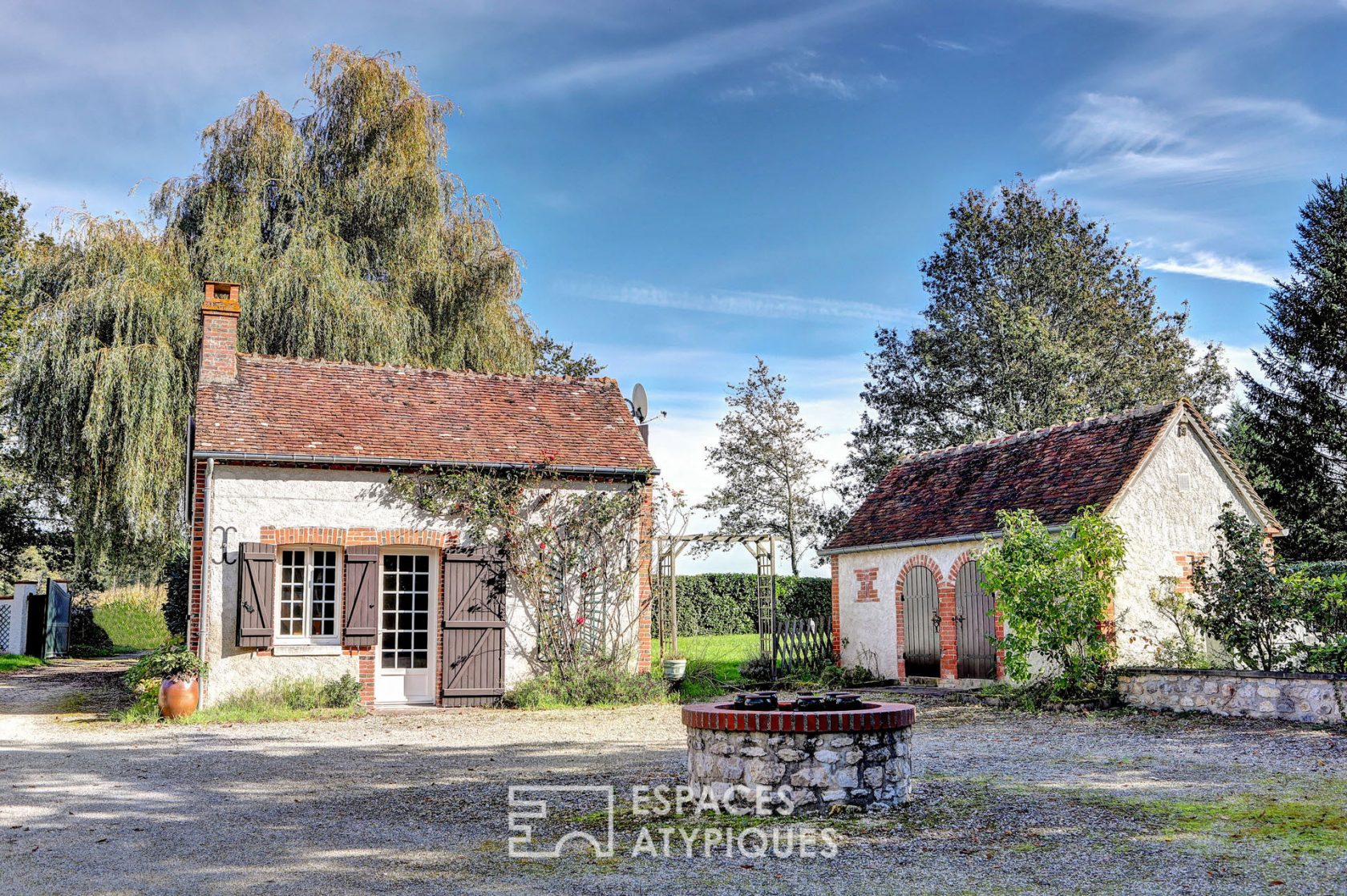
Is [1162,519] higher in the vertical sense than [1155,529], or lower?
higher

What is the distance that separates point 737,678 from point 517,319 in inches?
379

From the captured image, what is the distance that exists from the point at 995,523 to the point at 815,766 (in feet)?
32.5

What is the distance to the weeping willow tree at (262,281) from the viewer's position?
1830 cm

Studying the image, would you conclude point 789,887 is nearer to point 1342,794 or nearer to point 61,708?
point 1342,794

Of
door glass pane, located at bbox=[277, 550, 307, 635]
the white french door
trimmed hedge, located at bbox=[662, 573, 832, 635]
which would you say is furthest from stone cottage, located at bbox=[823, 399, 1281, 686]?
A: trimmed hedge, located at bbox=[662, 573, 832, 635]

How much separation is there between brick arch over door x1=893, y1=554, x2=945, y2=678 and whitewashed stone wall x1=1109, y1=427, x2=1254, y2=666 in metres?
2.93

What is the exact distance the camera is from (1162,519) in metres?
15.2

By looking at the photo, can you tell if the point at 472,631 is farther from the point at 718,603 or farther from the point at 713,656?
the point at 718,603

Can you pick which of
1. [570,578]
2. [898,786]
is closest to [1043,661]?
[570,578]

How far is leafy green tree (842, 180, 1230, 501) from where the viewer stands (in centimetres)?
2902

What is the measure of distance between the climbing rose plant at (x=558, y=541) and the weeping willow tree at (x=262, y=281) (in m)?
7.27

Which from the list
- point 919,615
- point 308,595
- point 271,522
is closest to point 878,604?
point 919,615

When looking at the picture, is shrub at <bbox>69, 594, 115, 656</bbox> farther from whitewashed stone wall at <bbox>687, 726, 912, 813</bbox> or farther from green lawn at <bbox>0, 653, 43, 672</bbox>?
whitewashed stone wall at <bbox>687, 726, 912, 813</bbox>

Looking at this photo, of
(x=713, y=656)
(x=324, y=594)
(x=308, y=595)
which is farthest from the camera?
(x=713, y=656)
